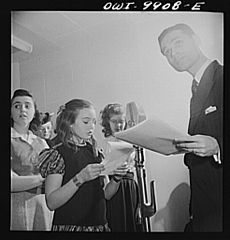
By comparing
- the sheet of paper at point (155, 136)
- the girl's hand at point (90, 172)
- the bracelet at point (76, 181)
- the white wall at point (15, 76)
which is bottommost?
the bracelet at point (76, 181)

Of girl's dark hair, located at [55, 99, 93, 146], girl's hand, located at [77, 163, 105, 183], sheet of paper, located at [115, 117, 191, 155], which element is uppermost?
girl's dark hair, located at [55, 99, 93, 146]

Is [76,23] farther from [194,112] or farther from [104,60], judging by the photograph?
[194,112]

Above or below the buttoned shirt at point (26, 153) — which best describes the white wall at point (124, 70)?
above

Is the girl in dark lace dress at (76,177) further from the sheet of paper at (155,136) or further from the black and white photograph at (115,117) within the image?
the sheet of paper at (155,136)

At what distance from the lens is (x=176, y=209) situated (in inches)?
70.5

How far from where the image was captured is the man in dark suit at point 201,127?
179cm

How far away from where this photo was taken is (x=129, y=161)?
1797 mm

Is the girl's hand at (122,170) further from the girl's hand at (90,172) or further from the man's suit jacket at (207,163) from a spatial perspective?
the man's suit jacket at (207,163)

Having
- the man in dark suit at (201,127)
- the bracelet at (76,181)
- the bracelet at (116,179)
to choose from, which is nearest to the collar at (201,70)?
the man in dark suit at (201,127)

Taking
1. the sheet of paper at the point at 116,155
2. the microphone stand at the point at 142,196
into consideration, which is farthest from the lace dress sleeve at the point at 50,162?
the microphone stand at the point at 142,196

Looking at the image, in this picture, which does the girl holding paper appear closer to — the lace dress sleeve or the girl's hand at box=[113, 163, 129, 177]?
the girl's hand at box=[113, 163, 129, 177]

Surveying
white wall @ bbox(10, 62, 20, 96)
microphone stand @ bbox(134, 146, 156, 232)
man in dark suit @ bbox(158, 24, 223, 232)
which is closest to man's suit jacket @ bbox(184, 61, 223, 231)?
man in dark suit @ bbox(158, 24, 223, 232)

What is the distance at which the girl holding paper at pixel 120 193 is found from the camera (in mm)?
1795

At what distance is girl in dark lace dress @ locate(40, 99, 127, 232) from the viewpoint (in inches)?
70.8
